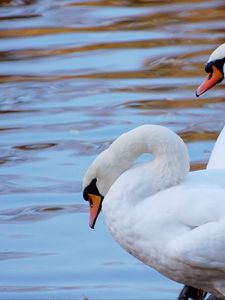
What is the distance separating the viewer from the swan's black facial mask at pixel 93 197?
233 inches

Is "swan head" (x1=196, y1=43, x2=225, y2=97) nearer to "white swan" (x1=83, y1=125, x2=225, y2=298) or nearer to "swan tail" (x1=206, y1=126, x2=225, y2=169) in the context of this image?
"swan tail" (x1=206, y1=126, x2=225, y2=169)

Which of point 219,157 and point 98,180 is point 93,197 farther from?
point 219,157

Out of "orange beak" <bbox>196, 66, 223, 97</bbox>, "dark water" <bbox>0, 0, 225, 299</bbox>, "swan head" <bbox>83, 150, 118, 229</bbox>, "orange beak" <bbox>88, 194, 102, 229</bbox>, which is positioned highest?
"swan head" <bbox>83, 150, 118, 229</bbox>

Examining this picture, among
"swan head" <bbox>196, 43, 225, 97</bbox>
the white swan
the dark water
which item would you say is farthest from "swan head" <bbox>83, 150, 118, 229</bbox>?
"swan head" <bbox>196, 43, 225, 97</bbox>

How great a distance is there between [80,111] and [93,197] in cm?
427

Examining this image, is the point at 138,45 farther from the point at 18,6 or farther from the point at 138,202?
the point at 138,202

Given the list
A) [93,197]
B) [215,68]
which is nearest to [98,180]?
[93,197]

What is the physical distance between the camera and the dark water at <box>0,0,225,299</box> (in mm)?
6820

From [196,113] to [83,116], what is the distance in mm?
810

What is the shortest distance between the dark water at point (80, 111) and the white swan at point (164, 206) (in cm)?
76

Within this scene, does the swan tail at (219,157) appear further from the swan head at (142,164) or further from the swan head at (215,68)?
the swan head at (215,68)

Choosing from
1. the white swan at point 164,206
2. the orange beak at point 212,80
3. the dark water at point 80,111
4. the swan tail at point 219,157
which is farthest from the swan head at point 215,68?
the white swan at point 164,206

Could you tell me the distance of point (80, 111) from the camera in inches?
401

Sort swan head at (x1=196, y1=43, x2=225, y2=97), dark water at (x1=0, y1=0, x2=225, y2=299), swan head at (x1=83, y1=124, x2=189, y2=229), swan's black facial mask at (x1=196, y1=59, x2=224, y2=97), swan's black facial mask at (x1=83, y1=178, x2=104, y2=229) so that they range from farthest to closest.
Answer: swan's black facial mask at (x1=196, y1=59, x2=224, y2=97) → swan head at (x1=196, y1=43, x2=225, y2=97) → dark water at (x1=0, y1=0, x2=225, y2=299) → swan's black facial mask at (x1=83, y1=178, x2=104, y2=229) → swan head at (x1=83, y1=124, x2=189, y2=229)
